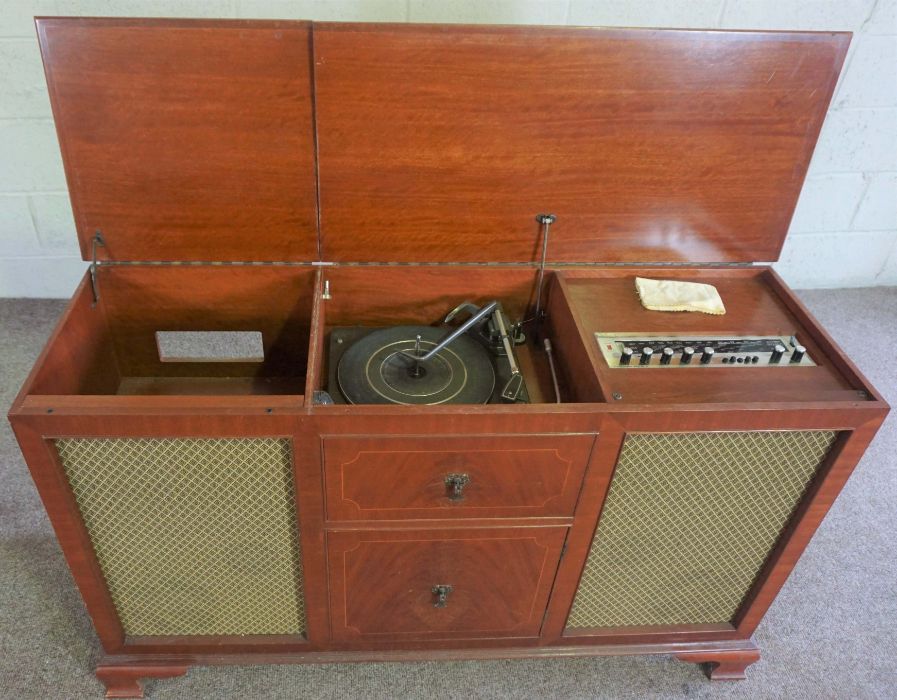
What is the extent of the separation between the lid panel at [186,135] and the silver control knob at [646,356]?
69 centimetres

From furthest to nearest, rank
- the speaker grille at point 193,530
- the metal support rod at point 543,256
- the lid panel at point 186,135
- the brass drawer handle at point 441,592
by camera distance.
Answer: the metal support rod at point 543,256 → the brass drawer handle at point 441,592 → the lid panel at point 186,135 → the speaker grille at point 193,530

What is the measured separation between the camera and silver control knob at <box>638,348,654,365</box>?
1316 mm

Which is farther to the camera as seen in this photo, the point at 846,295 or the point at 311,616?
the point at 846,295

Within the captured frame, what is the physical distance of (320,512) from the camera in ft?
4.20

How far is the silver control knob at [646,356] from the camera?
132cm

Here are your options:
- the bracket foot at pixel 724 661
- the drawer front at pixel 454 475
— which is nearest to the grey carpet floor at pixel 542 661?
the bracket foot at pixel 724 661

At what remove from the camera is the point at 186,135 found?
4.56ft

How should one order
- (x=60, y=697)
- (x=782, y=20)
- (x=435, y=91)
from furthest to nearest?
(x=782, y=20) < (x=60, y=697) < (x=435, y=91)

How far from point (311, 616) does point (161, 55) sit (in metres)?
1.09

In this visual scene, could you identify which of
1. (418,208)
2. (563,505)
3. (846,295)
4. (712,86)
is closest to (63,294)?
(418,208)

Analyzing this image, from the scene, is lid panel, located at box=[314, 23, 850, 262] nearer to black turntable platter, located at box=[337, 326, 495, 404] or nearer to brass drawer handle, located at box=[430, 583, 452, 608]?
black turntable platter, located at box=[337, 326, 495, 404]

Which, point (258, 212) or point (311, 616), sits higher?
point (258, 212)

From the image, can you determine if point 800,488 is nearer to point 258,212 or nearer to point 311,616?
point 311,616

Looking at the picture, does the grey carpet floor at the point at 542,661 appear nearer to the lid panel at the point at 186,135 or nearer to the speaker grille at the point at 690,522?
the speaker grille at the point at 690,522
